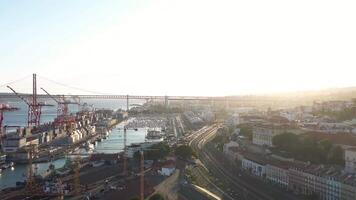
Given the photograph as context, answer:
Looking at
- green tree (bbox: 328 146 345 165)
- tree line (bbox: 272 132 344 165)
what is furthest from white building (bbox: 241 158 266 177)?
green tree (bbox: 328 146 345 165)

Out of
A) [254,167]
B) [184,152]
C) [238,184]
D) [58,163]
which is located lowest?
[58,163]

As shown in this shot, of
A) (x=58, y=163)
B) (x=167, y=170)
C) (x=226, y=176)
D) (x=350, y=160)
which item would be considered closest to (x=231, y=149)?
(x=226, y=176)

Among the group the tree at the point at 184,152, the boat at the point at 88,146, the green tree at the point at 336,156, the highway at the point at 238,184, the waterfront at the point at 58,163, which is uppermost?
the green tree at the point at 336,156

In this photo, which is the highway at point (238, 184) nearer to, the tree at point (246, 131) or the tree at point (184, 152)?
the tree at point (184, 152)

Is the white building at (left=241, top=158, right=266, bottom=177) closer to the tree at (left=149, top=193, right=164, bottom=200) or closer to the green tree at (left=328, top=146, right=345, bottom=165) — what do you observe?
the green tree at (left=328, top=146, right=345, bottom=165)

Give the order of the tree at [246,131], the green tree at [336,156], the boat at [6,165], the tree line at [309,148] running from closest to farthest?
1. the green tree at [336,156]
2. the tree line at [309,148]
3. the boat at [6,165]
4. the tree at [246,131]

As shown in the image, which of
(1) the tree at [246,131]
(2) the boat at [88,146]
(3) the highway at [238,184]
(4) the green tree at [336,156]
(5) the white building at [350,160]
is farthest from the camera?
(2) the boat at [88,146]

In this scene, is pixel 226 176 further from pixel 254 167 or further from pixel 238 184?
pixel 238 184

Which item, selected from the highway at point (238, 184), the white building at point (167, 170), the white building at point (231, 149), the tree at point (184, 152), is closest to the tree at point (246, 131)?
the white building at point (231, 149)
